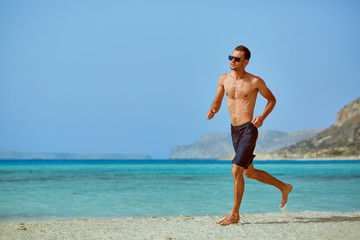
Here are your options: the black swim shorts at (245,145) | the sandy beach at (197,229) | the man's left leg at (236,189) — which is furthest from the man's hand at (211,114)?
the sandy beach at (197,229)

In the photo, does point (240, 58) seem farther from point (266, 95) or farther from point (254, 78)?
point (266, 95)

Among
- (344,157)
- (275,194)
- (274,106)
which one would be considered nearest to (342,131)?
(344,157)

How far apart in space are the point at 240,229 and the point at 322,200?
717cm

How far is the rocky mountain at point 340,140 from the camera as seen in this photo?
10662 centimetres

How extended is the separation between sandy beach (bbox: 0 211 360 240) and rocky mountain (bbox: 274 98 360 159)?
325 ft

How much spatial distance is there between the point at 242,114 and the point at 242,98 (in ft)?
0.80

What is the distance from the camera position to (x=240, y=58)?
6.94 meters

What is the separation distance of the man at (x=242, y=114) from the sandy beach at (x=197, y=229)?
0.54m

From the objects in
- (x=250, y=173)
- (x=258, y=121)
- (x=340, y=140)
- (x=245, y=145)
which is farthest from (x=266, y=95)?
(x=340, y=140)

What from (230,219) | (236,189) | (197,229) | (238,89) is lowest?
(197,229)

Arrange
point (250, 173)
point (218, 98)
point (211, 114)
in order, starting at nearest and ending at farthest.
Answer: point (250, 173), point (211, 114), point (218, 98)

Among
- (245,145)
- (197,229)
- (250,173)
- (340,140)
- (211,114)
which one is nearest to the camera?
(197,229)

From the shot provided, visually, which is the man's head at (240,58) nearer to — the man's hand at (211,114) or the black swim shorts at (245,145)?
the man's hand at (211,114)

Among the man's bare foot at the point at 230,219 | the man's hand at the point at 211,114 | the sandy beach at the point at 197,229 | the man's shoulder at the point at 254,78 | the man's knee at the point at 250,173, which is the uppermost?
the man's shoulder at the point at 254,78
